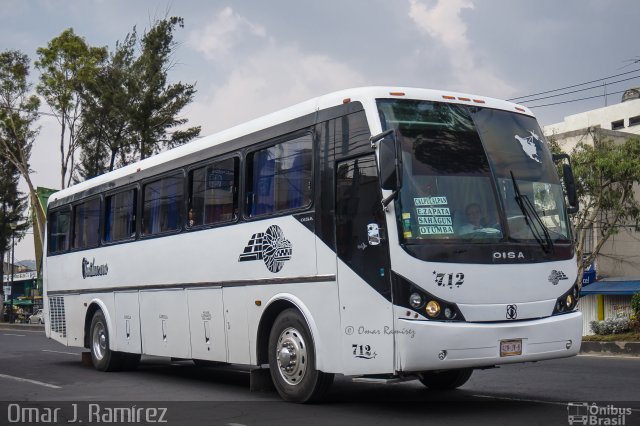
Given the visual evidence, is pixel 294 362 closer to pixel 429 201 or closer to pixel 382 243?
pixel 382 243

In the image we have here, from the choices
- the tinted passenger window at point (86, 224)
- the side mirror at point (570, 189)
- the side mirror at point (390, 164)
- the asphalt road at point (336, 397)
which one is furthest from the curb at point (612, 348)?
the side mirror at point (390, 164)

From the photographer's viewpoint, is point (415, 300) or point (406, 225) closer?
point (415, 300)

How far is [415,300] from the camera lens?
8.14 m

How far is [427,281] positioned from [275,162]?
3.00 m

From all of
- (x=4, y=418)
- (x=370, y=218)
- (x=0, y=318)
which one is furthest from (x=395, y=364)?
(x=0, y=318)

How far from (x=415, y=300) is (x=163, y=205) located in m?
6.11

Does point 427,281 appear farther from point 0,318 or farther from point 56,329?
point 0,318

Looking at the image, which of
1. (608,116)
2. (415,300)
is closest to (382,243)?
(415,300)

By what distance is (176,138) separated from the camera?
130ft

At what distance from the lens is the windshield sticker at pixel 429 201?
27.5 ft

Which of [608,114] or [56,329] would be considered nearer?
[56,329]

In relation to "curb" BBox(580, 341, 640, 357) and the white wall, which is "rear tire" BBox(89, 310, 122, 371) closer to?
"curb" BBox(580, 341, 640, 357)

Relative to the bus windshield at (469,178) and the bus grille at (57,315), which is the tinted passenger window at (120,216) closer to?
the bus grille at (57,315)

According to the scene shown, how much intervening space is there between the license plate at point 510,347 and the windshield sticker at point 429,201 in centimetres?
150
